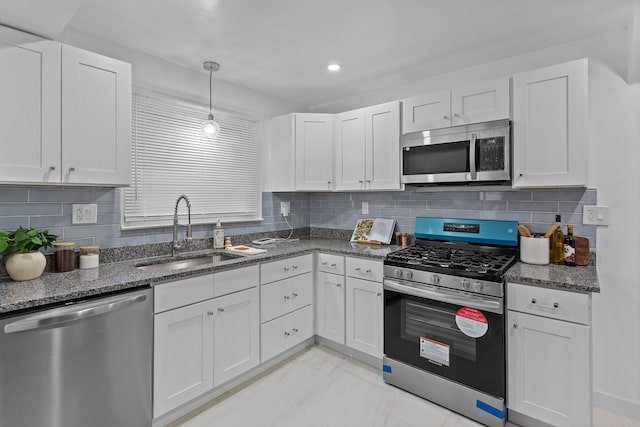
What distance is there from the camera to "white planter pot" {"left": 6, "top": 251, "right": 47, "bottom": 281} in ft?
5.55

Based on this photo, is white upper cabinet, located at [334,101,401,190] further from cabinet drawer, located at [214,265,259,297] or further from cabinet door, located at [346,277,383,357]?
cabinet drawer, located at [214,265,259,297]

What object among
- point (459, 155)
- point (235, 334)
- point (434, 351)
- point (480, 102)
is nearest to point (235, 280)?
point (235, 334)

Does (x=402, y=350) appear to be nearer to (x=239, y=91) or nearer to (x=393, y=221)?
(x=393, y=221)

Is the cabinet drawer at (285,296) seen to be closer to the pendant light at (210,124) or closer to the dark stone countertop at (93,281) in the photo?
the dark stone countertop at (93,281)

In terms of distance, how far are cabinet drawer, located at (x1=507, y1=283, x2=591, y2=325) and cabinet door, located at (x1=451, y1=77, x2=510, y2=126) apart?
1.16 meters

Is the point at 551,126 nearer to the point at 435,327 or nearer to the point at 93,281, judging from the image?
the point at 435,327

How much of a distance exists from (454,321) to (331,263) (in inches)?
43.5

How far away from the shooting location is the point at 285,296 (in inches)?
105

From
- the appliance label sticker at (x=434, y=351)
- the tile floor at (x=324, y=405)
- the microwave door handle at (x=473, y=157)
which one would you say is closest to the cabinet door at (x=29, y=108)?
the tile floor at (x=324, y=405)

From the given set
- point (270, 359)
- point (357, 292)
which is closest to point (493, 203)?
point (357, 292)

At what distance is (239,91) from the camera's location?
121 inches

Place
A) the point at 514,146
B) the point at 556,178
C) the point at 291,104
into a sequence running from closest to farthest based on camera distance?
the point at 556,178, the point at 514,146, the point at 291,104

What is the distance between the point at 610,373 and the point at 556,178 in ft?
4.44

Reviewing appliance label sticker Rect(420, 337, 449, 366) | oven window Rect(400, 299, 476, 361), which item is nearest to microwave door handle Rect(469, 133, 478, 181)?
oven window Rect(400, 299, 476, 361)
